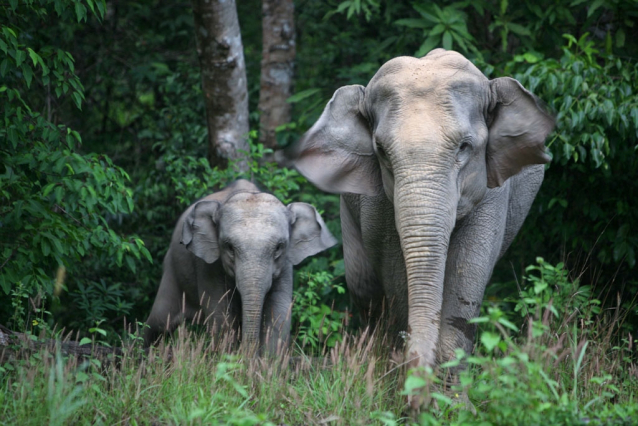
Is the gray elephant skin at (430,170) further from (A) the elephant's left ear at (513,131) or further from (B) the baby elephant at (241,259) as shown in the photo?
(B) the baby elephant at (241,259)

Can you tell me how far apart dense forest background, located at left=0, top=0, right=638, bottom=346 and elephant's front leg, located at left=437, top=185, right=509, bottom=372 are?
0.94 metres

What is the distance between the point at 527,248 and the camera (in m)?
9.88

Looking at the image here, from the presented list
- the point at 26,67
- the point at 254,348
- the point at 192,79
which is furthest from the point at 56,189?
the point at 192,79

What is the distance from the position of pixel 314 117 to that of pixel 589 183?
331 centimetres

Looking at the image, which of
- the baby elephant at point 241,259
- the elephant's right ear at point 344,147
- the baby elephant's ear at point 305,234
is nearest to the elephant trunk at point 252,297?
the baby elephant at point 241,259

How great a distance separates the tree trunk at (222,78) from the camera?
916cm

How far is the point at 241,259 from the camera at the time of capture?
7215 mm

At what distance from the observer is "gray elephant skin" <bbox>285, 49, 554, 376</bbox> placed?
15.9ft

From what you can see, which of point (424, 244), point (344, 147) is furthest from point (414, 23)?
point (424, 244)

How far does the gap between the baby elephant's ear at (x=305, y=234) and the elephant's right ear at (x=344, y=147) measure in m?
2.20

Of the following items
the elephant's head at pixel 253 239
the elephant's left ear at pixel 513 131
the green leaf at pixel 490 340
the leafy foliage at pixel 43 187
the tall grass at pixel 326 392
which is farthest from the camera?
the elephant's head at pixel 253 239

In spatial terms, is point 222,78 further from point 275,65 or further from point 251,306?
point 251,306

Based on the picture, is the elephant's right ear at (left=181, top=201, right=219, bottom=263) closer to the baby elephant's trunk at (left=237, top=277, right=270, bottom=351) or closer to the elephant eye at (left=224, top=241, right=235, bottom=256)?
the elephant eye at (left=224, top=241, right=235, bottom=256)

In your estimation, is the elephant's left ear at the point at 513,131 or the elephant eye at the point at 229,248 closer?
the elephant's left ear at the point at 513,131
